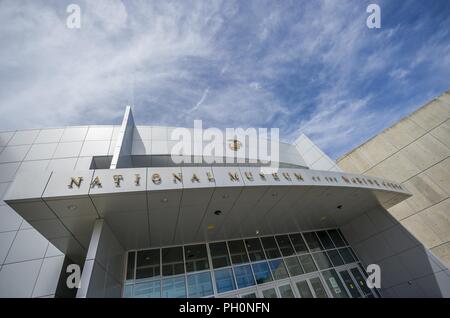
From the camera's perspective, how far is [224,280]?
28.0 feet

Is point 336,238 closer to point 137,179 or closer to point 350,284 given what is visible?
point 350,284

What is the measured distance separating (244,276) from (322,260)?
476 cm

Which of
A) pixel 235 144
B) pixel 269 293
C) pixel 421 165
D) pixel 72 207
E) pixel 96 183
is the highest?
pixel 235 144

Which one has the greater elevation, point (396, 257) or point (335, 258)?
point (335, 258)

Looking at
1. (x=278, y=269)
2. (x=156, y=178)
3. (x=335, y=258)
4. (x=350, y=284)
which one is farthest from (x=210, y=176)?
(x=350, y=284)

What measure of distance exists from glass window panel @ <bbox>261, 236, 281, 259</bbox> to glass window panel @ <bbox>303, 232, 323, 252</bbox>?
2177 mm

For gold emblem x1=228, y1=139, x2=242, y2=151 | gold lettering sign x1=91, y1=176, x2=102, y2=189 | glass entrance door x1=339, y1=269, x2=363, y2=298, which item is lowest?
glass entrance door x1=339, y1=269, x2=363, y2=298

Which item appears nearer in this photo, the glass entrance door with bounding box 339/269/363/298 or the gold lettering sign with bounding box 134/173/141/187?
the gold lettering sign with bounding box 134/173/141/187

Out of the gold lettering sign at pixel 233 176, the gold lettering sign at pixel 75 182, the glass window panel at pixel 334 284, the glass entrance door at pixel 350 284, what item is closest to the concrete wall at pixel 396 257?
the glass entrance door at pixel 350 284

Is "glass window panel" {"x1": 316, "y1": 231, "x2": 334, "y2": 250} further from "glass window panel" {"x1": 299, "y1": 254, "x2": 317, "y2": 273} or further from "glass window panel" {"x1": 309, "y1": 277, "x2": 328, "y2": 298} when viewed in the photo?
"glass window panel" {"x1": 309, "y1": 277, "x2": 328, "y2": 298}

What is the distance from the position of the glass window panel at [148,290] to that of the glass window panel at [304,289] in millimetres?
6262

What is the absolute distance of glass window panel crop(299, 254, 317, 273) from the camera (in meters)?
10.1

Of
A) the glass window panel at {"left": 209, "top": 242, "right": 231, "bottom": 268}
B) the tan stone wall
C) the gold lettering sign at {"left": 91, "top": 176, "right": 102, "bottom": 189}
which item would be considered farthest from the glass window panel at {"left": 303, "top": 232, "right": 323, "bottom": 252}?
the gold lettering sign at {"left": 91, "top": 176, "right": 102, "bottom": 189}
